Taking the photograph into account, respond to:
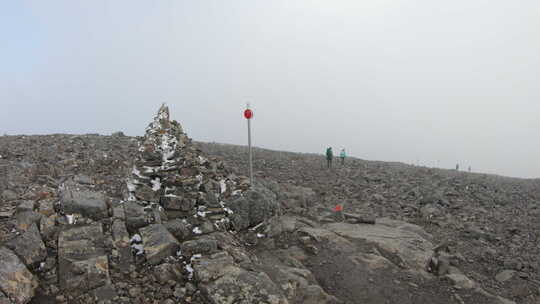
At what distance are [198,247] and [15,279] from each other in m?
3.22

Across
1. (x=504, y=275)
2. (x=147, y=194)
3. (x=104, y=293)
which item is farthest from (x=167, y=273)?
(x=504, y=275)

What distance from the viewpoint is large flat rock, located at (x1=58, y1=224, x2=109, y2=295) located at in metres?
5.19

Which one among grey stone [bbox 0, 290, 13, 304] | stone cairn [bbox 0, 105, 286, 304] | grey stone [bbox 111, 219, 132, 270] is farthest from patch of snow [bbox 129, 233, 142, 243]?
grey stone [bbox 0, 290, 13, 304]

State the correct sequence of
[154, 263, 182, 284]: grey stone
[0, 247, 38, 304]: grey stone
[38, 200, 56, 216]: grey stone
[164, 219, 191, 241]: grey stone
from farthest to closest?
[164, 219, 191, 241]: grey stone
[38, 200, 56, 216]: grey stone
[154, 263, 182, 284]: grey stone
[0, 247, 38, 304]: grey stone

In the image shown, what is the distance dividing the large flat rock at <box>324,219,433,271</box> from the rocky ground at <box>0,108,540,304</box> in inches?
1.9

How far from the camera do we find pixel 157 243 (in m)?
6.50

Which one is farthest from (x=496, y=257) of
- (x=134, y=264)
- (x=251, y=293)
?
(x=134, y=264)

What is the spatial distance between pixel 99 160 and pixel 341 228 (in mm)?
10570

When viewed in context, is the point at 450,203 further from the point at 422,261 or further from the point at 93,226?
the point at 93,226

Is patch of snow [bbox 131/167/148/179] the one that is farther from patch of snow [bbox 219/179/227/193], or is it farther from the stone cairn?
patch of snow [bbox 219/179/227/193]

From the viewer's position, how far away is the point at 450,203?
1526cm

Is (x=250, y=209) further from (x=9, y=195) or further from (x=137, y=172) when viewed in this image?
(x=9, y=195)

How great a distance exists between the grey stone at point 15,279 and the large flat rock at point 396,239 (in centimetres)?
845

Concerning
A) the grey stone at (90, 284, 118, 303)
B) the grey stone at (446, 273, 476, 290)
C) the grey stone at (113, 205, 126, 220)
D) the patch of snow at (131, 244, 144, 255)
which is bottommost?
the grey stone at (446, 273, 476, 290)
